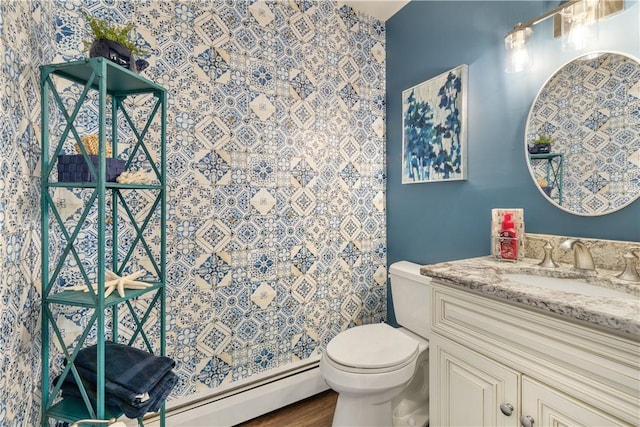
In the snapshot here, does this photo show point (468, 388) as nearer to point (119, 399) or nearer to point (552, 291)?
point (552, 291)

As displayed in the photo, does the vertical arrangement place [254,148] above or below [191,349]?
above

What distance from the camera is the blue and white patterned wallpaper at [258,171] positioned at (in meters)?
1.52

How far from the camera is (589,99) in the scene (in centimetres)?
118

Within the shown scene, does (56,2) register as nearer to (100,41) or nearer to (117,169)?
(100,41)

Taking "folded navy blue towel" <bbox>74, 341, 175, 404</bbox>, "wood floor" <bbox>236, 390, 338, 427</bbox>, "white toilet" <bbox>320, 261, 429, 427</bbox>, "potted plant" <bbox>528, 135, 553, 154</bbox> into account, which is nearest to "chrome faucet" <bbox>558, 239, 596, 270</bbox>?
"potted plant" <bbox>528, 135, 553, 154</bbox>

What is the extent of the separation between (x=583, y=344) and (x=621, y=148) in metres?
0.78

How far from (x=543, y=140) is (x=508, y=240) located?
1.46 feet

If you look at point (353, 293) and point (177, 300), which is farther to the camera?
point (353, 293)

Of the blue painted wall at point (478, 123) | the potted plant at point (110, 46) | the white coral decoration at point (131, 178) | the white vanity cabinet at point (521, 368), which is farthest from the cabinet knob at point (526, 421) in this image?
the potted plant at point (110, 46)

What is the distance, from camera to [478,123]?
1578mm

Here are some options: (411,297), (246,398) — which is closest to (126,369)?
(246,398)

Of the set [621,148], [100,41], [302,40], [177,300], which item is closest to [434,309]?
[621,148]

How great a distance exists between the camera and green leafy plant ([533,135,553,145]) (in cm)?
130

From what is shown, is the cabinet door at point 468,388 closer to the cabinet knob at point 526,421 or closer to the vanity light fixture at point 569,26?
the cabinet knob at point 526,421
